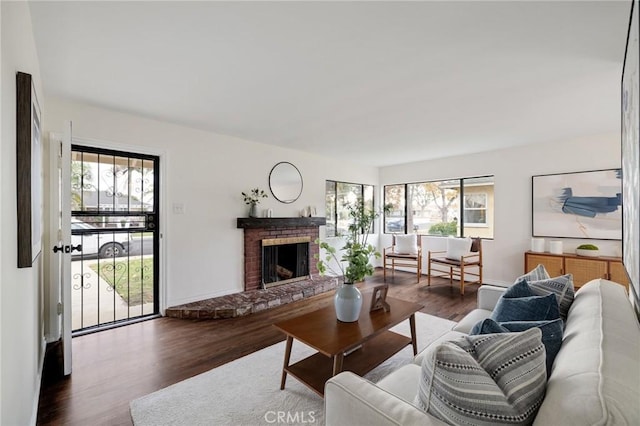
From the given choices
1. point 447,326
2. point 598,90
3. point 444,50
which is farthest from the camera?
point 447,326

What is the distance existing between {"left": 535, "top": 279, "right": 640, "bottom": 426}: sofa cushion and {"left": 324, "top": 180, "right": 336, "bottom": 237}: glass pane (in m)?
4.32

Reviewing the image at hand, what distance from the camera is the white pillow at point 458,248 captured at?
4.56 meters

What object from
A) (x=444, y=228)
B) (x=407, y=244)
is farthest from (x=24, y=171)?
(x=444, y=228)

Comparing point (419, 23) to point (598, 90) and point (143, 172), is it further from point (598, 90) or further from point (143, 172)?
point (143, 172)

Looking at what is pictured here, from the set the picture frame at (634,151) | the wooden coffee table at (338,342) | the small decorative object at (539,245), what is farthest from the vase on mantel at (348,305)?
the small decorative object at (539,245)

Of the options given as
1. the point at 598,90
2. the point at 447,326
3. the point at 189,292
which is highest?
the point at 598,90

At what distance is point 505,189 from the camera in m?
4.59

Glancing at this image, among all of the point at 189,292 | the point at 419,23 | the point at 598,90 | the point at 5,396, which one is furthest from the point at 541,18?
the point at 189,292

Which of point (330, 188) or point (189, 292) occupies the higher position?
point (330, 188)

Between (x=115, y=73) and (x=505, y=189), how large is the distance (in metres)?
5.22

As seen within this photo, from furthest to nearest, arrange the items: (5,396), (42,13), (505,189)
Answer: (505,189)
(42,13)
(5,396)

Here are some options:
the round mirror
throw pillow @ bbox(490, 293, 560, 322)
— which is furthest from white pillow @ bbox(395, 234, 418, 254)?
throw pillow @ bbox(490, 293, 560, 322)

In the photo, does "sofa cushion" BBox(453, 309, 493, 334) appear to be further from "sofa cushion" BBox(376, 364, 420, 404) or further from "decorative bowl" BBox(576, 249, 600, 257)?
"decorative bowl" BBox(576, 249, 600, 257)

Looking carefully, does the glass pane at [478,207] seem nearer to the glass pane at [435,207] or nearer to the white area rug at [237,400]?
the glass pane at [435,207]
